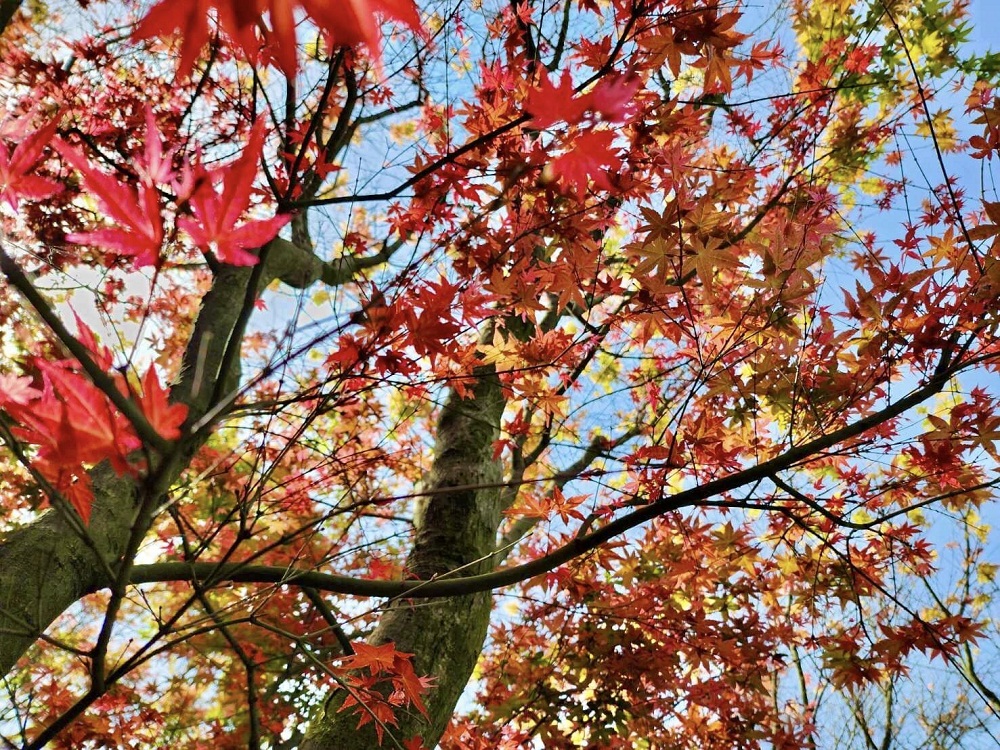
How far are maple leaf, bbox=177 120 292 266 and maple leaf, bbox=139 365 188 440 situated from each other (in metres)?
0.20

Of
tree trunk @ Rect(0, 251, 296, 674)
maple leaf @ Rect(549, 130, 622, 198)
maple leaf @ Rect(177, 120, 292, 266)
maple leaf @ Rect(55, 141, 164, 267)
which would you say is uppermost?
maple leaf @ Rect(549, 130, 622, 198)

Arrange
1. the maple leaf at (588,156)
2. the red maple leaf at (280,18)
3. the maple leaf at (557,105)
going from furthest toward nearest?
the maple leaf at (588,156), the maple leaf at (557,105), the red maple leaf at (280,18)

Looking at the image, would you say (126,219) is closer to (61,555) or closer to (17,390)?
(17,390)

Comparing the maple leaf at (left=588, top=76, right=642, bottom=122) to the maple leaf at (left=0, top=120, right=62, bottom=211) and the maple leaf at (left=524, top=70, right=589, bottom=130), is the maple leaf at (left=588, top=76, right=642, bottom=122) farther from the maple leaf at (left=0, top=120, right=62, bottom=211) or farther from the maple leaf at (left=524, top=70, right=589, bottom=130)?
the maple leaf at (left=0, top=120, right=62, bottom=211)

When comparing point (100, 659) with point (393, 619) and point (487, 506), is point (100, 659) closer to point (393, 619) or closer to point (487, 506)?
point (393, 619)

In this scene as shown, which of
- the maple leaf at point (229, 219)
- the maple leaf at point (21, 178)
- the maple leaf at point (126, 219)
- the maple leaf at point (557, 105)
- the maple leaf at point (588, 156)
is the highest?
the maple leaf at point (588, 156)

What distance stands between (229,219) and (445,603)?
6.31 feet

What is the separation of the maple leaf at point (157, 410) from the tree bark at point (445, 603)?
1.07m

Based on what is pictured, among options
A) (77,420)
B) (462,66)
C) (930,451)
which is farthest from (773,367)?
(462,66)

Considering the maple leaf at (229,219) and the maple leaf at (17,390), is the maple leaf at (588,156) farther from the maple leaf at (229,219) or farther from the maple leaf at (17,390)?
the maple leaf at (17,390)

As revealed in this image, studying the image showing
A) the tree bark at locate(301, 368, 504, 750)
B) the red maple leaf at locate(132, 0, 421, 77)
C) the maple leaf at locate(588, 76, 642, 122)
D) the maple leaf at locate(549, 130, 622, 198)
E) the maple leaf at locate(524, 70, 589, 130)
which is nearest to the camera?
the red maple leaf at locate(132, 0, 421, 77)

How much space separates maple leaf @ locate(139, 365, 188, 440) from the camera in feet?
2.77

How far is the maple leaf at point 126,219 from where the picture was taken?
0.82m

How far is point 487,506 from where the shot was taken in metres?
2.78
